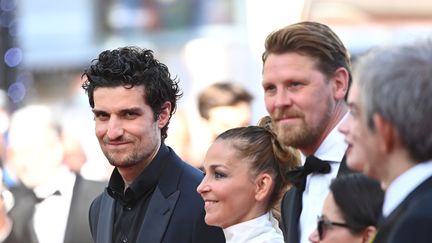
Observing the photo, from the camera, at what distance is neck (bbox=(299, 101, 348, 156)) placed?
5.05 metres

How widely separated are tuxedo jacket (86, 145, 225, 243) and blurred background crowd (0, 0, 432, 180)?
7.09m

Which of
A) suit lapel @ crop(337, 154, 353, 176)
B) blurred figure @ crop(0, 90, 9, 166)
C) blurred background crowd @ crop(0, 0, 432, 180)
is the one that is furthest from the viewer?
blurred background crowd @ crop(0, 0, 432, 180)

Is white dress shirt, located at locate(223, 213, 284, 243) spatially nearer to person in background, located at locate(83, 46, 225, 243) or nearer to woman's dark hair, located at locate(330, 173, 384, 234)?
person in background, located at locate(83, 46, 225, 243)

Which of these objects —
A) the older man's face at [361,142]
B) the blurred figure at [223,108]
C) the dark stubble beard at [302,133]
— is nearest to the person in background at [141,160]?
the dark stubble beard at [302,133]

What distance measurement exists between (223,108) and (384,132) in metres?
5.28

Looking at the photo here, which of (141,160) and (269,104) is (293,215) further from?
(141,160)

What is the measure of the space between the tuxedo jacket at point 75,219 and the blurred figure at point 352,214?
11.5 feet

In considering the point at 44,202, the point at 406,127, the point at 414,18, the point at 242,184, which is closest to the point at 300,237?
the point at 242,184

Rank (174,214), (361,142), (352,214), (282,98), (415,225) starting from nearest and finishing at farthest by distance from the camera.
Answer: (415,225), (361,142), (352,214), (282,98), (174,214)

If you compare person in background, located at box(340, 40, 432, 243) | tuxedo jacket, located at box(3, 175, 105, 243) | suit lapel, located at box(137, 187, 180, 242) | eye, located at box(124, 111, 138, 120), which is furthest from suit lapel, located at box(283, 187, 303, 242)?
tuxedo jacket, located at box(3, 175, 105, 243)

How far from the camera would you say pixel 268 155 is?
5.46 metres

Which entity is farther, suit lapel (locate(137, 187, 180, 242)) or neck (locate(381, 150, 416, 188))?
suit lapel (locate(137, 187, 180, 242))

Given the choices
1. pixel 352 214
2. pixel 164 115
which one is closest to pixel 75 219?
pixel 164 115

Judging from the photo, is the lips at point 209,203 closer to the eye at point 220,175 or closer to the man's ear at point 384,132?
the eye at point 220,175
